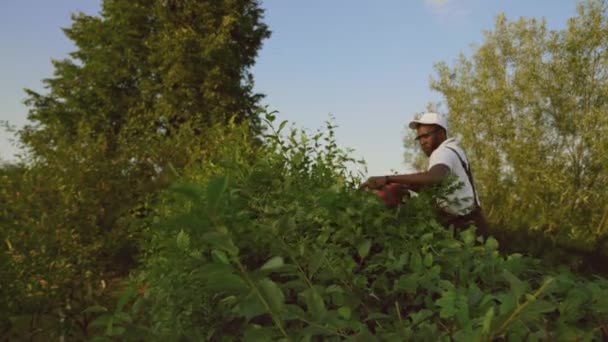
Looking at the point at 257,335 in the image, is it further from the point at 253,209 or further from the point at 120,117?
the point at 120,117

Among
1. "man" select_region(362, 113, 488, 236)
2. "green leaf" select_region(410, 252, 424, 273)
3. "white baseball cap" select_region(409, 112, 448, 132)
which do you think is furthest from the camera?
"white baseball cap" select_region(409, 112, 448, 132)

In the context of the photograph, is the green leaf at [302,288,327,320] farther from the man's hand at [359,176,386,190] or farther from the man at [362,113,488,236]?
the man's hand at [359,176,386,190]

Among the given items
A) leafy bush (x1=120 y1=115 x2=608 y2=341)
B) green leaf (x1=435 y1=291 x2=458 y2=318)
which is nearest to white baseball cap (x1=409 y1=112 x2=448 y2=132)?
leafy bush (x1=120 y1=115 x2=608 y2=341)

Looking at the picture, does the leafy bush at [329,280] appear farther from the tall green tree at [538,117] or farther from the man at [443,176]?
the tall green tree at [538,117]

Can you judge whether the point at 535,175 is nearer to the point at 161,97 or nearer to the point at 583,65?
the point at 583,65

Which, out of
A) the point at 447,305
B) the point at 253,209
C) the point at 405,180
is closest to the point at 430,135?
the point at 405,180

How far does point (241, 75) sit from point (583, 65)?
1460 cm

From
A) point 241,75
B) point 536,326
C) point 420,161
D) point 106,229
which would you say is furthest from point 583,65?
point 536,326

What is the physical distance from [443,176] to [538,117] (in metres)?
23.9

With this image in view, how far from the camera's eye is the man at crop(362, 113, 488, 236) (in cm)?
345

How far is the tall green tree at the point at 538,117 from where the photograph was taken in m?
24.3

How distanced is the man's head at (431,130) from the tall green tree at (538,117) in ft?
63.7

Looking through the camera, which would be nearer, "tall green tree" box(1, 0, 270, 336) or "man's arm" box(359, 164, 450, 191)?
"man's arm" box(359, 164, 450, 191)

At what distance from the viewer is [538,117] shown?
25.2m
